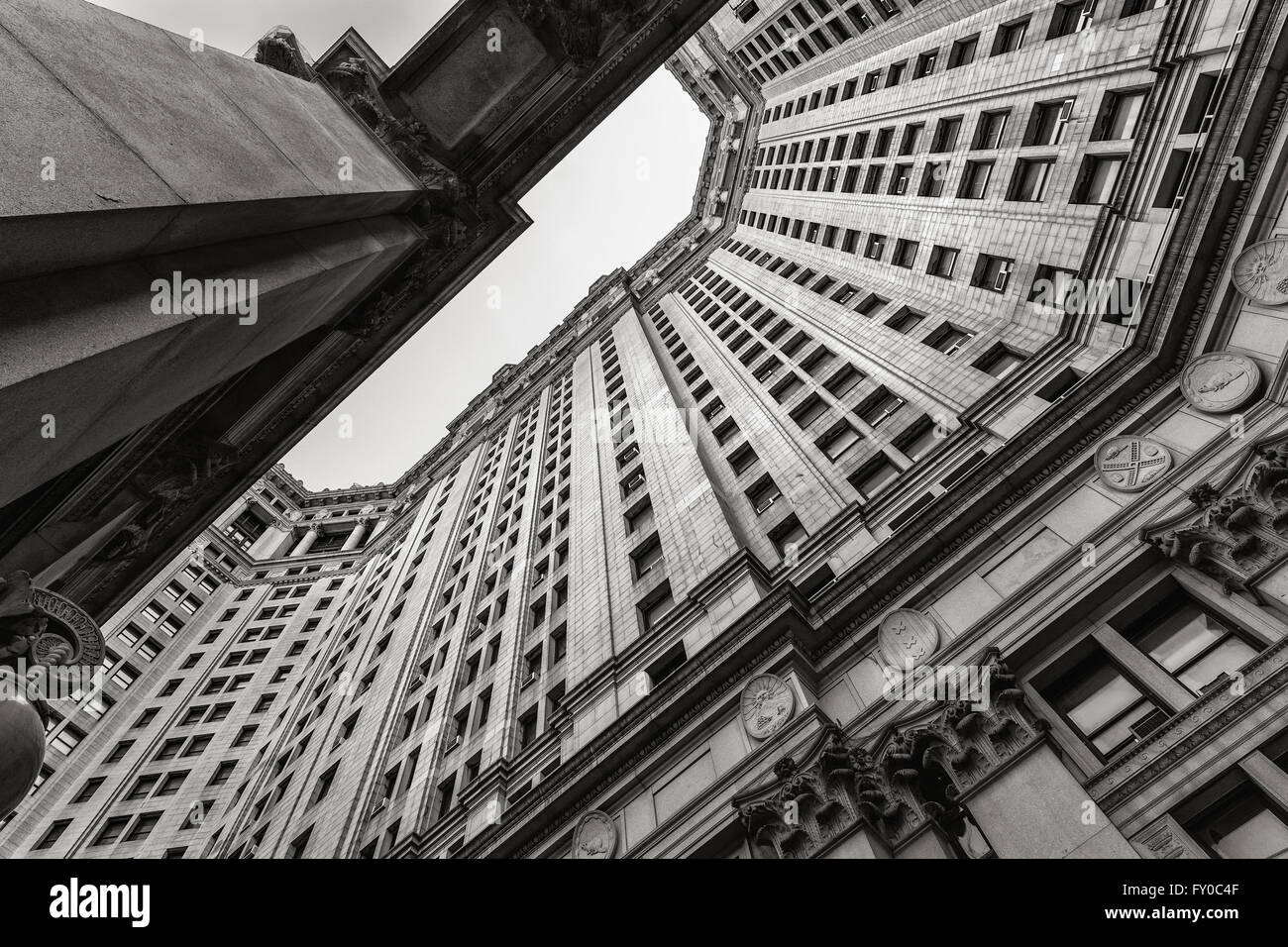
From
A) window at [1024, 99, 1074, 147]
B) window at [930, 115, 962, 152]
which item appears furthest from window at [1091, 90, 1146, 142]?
window at [930, 115, 962, 152]

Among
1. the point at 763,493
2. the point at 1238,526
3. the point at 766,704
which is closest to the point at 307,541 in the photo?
the point at 763,493

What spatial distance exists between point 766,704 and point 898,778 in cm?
370

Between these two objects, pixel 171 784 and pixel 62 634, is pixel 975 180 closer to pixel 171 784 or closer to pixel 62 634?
pixel 62 634

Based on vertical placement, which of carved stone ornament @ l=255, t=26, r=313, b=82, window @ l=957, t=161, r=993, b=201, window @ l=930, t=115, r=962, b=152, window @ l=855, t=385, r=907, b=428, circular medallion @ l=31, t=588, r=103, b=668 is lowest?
window @ l=855, t=385, r=907, b=428

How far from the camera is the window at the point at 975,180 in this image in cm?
3133

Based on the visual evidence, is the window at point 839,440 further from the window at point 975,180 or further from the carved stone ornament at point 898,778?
the carved stone ornament at point 898,778

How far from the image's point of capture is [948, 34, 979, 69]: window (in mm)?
35250

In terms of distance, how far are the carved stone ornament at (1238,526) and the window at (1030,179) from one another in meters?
17.0

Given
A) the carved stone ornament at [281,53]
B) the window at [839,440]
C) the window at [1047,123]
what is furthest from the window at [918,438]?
the carved stone ornament at [281,53]

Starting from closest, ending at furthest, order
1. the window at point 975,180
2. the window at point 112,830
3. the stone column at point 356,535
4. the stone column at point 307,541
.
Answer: the window at point 975,180 < the window at point 112,830 < the stone column at point 307,541 < the stone column at point 356,535

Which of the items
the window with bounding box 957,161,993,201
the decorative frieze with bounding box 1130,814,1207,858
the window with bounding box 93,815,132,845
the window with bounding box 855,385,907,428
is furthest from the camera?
the window with bounding box 93,815,132,845

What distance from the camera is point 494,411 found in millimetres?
83125

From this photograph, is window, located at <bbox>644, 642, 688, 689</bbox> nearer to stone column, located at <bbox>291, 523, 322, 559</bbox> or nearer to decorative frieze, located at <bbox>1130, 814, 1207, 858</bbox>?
decorative frieze, located at <bbox>1130, 814, 1207, 858</bbox>

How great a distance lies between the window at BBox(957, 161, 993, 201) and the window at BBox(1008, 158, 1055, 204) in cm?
195
